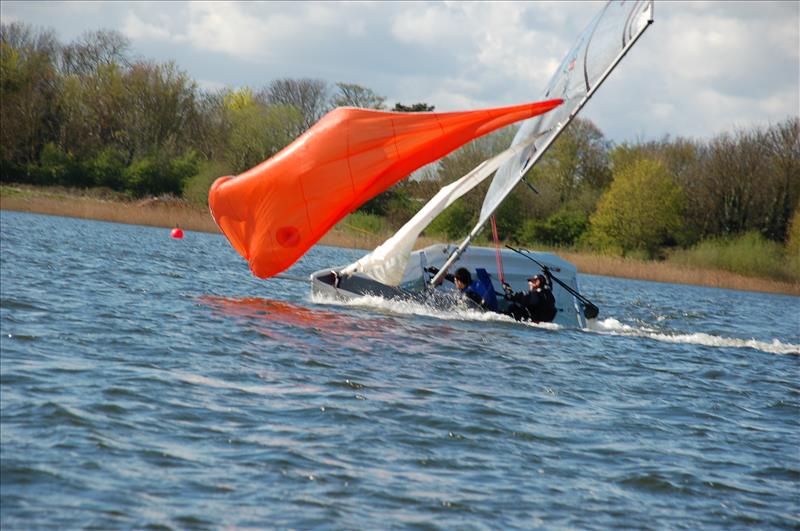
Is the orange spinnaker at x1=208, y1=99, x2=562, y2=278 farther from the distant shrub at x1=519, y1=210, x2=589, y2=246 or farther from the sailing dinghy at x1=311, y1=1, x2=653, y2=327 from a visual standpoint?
the distant shrub at x1=519, y1=210, x2=589, y2=246

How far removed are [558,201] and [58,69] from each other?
2605 cm

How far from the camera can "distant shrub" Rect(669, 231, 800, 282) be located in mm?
41531

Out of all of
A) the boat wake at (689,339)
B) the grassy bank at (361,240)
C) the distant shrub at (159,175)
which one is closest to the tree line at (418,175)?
the distant shrub at (159,175)

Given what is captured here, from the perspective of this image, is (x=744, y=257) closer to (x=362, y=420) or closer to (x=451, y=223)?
(x=451, y=223)

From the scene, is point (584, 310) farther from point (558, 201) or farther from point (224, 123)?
point (224, 123)

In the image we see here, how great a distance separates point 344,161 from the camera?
1405cm

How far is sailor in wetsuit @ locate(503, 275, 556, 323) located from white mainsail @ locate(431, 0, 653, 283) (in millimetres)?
1046

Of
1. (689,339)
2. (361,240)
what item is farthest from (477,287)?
(361,240)

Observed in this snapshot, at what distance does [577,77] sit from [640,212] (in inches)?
1367

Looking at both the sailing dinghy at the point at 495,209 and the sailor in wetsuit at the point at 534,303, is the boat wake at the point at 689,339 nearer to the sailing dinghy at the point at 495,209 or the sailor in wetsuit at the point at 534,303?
the sailing dinghy at the point at 495,209

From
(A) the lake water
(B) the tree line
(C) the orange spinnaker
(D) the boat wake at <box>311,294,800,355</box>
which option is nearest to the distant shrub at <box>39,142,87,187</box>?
(B) the tree line

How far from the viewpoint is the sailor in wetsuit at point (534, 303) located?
15047 mm

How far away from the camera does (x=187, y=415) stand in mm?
7348

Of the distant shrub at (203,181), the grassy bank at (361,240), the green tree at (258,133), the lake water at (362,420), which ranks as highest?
the green tree at (258,133)
